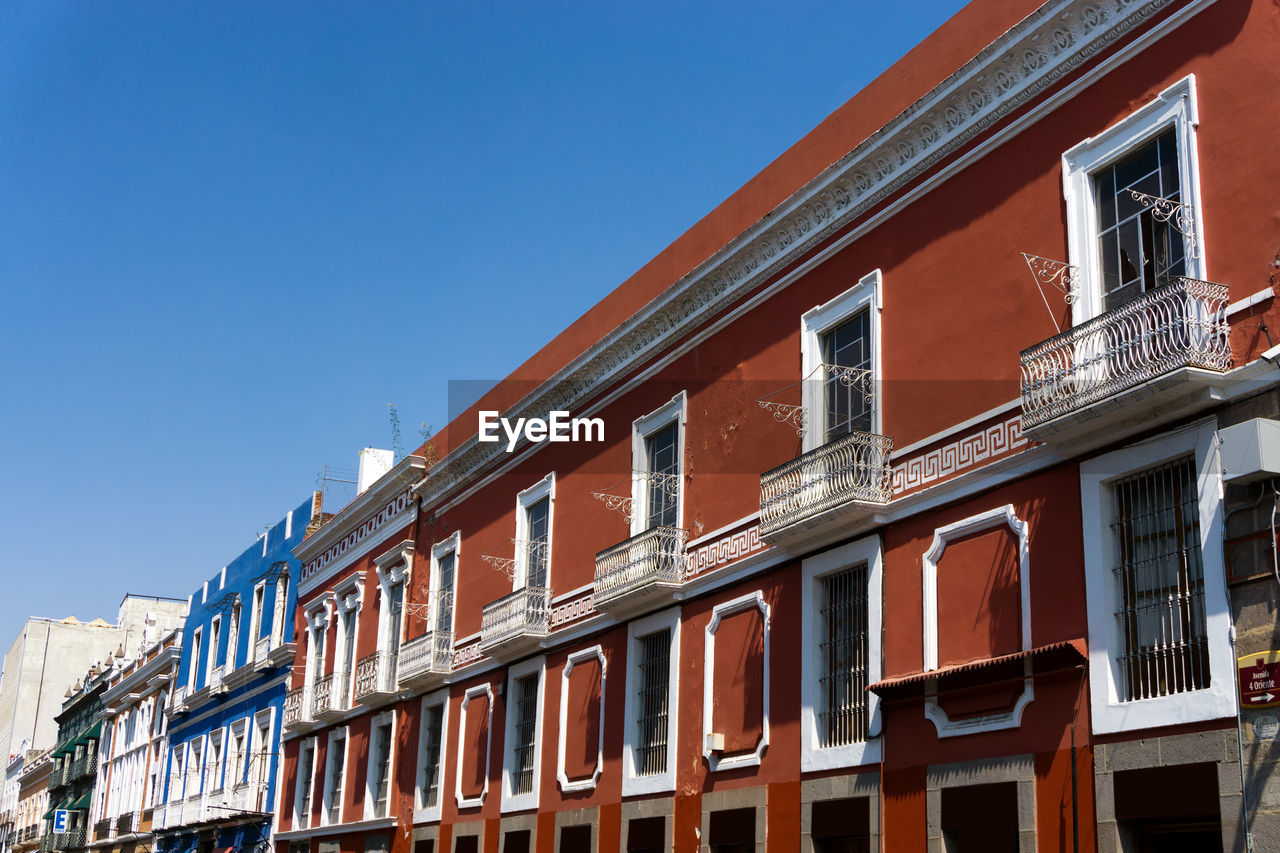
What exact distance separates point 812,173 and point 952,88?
102 inches

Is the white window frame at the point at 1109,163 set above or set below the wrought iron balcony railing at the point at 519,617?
above

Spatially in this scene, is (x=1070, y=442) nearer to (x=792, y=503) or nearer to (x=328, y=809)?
(x=792, y=503)

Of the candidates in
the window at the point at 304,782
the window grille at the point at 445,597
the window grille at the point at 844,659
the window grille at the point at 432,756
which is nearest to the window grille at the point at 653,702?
the window grille at the point at 844,659

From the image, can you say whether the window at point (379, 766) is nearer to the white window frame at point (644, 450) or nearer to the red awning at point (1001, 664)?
the white window frame at point (644, 450)

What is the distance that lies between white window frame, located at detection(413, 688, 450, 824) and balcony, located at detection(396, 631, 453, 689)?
27 centimetres

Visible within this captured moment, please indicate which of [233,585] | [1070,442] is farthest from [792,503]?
[233,585]

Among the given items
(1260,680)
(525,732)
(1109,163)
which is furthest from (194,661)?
(1260,680)

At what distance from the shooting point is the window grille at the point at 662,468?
1784cm

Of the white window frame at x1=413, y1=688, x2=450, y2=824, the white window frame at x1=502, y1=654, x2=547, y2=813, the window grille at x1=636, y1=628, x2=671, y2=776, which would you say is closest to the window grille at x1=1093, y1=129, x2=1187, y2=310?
the window grille at x1=636, y1=628, x2=671, y2=776

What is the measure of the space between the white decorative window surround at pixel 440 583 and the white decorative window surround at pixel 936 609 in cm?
1241

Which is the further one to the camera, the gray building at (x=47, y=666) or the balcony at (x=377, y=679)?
the gray building at (x=47, y=666)

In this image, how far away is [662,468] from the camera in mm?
18391

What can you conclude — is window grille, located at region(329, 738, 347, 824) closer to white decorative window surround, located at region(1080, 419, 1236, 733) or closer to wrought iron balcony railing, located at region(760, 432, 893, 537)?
wrought iron balcony railing, located at region(760, 432, 893, 537)

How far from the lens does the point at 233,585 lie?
36.4m
